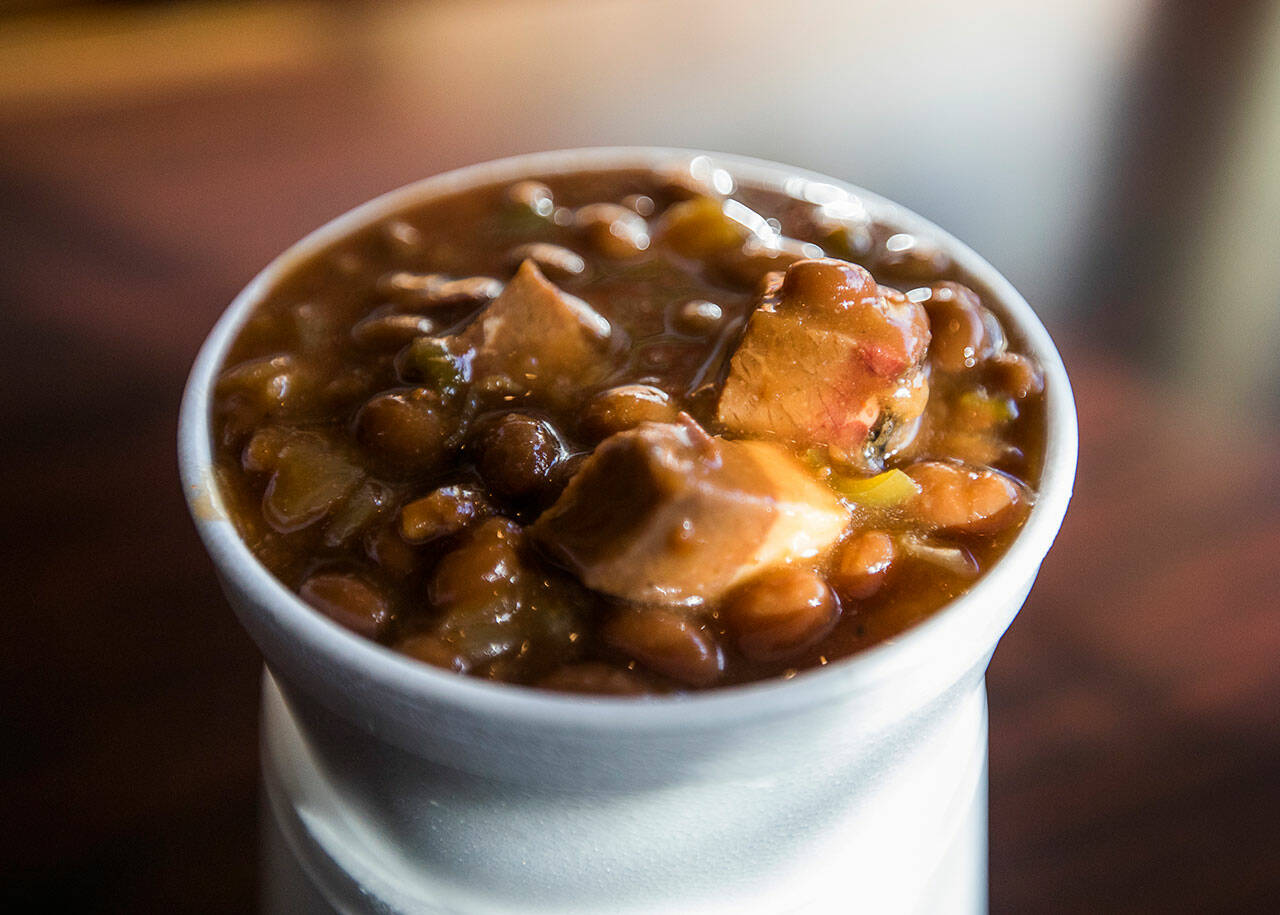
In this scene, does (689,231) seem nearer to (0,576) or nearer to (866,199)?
(866,199)

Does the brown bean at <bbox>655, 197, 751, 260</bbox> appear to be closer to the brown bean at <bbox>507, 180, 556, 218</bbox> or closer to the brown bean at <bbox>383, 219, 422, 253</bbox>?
the brown bean at <bbox>507, 180, 556, 218</bbox>

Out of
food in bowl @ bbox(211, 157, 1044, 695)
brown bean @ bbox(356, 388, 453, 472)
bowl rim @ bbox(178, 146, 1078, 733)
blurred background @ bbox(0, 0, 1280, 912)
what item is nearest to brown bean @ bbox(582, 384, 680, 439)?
food in bowl @ bbox(211, 157, 1044, 695)

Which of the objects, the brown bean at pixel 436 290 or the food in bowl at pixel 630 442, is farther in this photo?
the brown bean at pixel 436 290

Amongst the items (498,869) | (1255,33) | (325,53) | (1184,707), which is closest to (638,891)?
(498,869)

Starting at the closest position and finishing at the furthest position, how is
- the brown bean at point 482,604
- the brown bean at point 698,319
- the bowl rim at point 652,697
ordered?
the bowl rim at point 652,697 < the brown bean at point 482,604 < the brown bean at point 698,319

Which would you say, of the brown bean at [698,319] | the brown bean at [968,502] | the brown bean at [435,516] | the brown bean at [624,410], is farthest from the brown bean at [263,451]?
the brown bean at [968,502]

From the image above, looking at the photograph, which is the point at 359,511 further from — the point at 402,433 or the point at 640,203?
the point at 640,203

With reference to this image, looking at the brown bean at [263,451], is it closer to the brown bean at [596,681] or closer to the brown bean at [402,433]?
the brown bean at [402,433]
